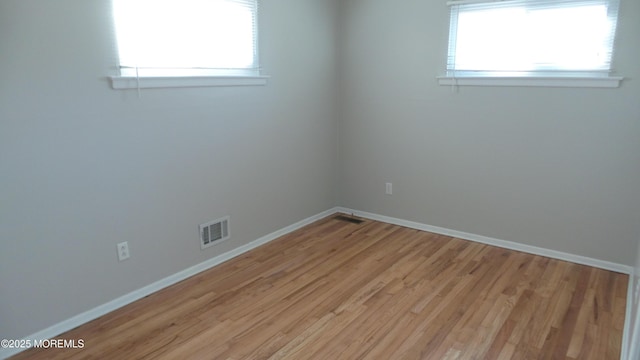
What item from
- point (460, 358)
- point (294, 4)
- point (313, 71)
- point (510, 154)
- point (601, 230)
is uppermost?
point (294, 4)

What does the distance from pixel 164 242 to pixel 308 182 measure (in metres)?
1.55

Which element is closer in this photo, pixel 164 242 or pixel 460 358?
pixel 460 358

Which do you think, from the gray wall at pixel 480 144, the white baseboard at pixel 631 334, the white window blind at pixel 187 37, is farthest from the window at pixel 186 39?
the white baseboard at pixel 631 334

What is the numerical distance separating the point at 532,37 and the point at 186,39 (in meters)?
2.45

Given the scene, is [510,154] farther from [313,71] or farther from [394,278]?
[313,71]

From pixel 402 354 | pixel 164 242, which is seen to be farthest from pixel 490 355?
pixel 164 242

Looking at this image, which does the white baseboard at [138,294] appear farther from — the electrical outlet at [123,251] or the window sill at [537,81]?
the window sill at [537,81]

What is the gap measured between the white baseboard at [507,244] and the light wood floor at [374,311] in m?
0.07

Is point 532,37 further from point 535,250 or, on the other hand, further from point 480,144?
point 535,250

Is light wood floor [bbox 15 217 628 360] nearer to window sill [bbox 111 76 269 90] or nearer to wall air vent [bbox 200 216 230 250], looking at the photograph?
wall air vent [bbox 200 216 230 250]

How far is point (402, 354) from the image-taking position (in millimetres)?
2168

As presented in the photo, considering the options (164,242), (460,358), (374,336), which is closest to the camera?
(460,358)

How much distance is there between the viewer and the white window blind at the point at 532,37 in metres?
2.90

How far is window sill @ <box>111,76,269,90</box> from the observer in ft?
8.02
